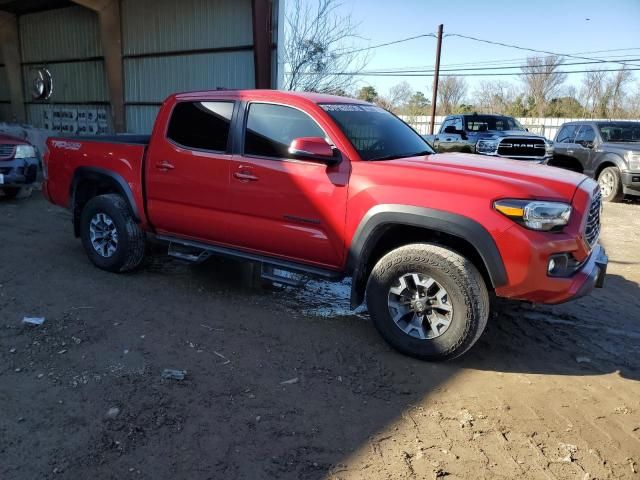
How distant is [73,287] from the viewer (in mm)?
5117

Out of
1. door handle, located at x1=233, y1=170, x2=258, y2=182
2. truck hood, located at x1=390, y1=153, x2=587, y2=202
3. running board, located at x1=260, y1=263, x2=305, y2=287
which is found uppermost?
truck hood, located at x1=390, y1=153, x2=587, y2=202

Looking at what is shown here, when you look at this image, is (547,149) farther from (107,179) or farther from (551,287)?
(107,179)

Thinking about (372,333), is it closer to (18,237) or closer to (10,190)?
(18,237)

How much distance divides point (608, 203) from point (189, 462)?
11.5m

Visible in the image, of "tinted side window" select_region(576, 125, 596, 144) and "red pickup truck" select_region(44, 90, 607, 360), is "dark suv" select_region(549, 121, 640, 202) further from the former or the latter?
"red pickup truck" select_region(44, 90, 607, 360)

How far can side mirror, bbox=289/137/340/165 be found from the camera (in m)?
3.78

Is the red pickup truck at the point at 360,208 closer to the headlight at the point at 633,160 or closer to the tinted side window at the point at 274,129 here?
the tinted side window at the point at 274,129

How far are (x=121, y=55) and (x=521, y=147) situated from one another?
12295 mm

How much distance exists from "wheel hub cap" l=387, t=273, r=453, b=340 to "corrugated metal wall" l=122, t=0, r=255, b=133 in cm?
1017

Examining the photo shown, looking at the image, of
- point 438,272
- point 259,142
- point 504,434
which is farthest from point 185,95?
point 504,434

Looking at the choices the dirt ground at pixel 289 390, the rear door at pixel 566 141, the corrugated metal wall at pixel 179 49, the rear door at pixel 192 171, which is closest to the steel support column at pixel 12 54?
the corrugated metal wall at pixel 179 49

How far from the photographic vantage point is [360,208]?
3.82 metres

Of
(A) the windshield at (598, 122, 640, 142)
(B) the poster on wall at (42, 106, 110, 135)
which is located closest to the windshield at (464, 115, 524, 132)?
(A) the windshield at (598, 122, 640, 142)

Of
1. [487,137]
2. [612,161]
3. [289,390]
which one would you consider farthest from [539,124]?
[289,390]
